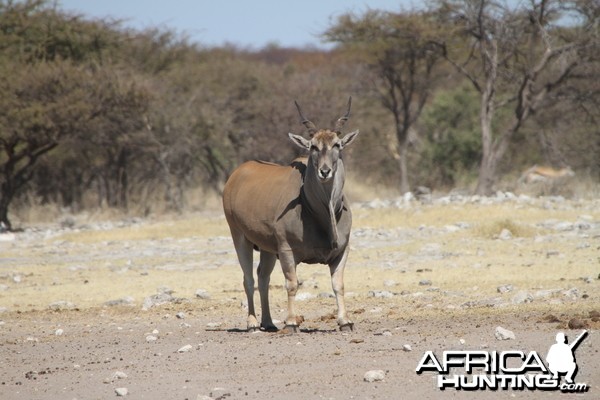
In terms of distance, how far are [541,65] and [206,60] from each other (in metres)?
22.8

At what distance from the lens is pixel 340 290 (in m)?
11.0

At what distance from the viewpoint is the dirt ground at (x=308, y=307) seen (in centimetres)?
880

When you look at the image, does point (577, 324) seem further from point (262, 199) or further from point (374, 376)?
point (262, 199)

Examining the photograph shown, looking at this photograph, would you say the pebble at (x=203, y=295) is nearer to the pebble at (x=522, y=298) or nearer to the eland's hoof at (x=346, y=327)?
the pebble at (x=522, y=298)

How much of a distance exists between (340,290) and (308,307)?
2.84 m

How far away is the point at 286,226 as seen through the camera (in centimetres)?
1126

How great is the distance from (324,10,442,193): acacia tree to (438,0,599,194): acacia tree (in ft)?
5.24

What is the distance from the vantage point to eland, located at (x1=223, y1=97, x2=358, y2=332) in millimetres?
10891

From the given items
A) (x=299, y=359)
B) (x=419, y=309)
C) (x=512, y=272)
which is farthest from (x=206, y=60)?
(x=299, y=359)

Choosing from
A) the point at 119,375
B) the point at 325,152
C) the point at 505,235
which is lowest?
the point at 505,235

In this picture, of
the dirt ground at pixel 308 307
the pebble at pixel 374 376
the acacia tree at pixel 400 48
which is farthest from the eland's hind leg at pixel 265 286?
the acacia tree at pixel 400 48

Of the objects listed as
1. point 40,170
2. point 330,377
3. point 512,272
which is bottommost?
point 40,170

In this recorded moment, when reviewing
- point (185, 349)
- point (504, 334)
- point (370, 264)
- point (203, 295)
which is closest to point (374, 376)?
point (504, 334)

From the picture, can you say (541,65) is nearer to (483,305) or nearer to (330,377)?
(483,305)
